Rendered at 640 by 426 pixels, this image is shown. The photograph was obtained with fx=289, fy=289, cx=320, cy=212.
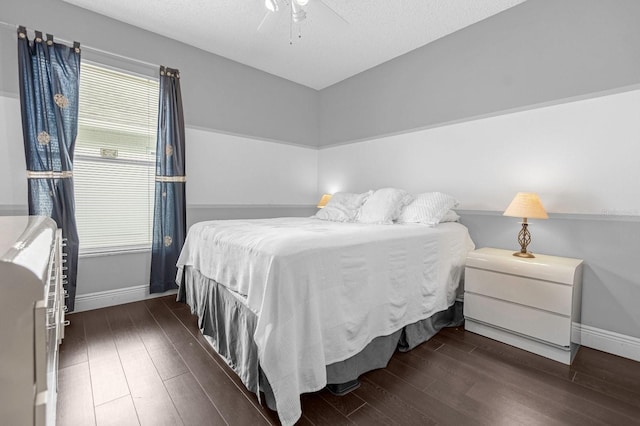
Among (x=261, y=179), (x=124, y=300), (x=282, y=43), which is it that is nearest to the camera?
(x=124, y=300)

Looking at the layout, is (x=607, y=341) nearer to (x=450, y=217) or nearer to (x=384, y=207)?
(x=450, y=217)

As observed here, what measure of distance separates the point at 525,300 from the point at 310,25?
2983mm

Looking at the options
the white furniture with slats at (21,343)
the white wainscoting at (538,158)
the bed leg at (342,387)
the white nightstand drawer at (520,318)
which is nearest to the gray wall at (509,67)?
the white wainscoting at (538,158)

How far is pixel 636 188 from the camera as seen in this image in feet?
6.46

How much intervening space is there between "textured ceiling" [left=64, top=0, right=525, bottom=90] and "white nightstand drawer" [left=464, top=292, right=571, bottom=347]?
2478 mm

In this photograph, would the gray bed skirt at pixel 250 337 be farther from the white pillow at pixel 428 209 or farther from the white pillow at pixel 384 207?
the white pillow at pixel 384 207

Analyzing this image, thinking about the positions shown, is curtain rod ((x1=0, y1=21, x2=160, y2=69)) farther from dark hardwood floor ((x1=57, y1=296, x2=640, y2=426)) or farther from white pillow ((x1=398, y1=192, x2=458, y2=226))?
white pillow ((x1=398, y1=192, x2=458, y2=226))

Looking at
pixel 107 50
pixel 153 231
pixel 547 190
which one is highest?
pixel 107 50

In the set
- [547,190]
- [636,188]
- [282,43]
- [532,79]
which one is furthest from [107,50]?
[636,188]

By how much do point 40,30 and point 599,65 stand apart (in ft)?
14.4

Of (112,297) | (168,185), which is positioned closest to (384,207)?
(168,185)

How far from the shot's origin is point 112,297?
9.07ft

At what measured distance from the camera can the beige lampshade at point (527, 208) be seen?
209cm

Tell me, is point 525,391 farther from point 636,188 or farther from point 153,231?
point 153,231
